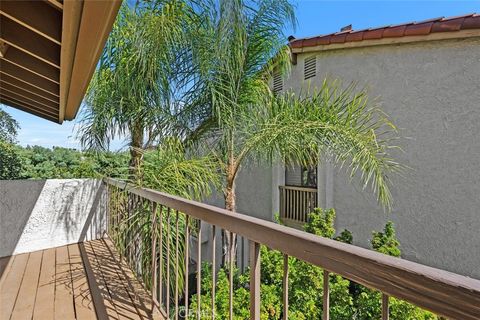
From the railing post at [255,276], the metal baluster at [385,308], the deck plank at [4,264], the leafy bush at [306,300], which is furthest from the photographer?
the deck plank at [4,264]

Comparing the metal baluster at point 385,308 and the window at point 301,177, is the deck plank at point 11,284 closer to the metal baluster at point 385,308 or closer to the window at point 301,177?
the metal baluster at point 385,308

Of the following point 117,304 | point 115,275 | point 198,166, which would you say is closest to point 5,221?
point 115,275

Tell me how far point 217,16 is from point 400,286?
3.54 metres

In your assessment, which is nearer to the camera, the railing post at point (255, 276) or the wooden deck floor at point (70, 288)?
the railing post at point (255, 276)

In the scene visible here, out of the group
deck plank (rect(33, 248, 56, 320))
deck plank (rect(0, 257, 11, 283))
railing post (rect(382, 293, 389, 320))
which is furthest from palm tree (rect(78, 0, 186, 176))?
railing post (rect(382, 293, 389, 320))

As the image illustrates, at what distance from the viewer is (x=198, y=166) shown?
364cm

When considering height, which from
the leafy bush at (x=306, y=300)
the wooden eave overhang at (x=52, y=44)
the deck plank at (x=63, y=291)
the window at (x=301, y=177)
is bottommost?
the leafy bush at (x=306, y=300)

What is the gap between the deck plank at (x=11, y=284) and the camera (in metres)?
2.81

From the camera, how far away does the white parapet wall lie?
4.59m

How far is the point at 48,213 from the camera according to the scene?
4.98 m

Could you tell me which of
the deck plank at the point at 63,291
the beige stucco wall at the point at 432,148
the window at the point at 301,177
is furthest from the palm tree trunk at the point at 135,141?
the window at the point at 301,177

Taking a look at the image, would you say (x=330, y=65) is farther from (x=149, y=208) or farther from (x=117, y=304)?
(x=117, y=304)

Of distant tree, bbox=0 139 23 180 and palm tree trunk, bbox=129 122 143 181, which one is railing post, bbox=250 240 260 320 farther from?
distant tree, bbox=0 139 23 180

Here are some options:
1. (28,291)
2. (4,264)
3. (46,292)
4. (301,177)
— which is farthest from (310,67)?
(4,264)
